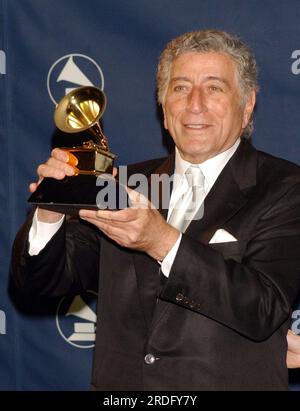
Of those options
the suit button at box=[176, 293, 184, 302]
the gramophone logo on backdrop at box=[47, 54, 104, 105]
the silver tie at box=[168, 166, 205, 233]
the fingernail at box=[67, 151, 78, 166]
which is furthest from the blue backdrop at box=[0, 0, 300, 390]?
the suit button at box=[176, 293, 184, 302]

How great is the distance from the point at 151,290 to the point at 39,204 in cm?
43

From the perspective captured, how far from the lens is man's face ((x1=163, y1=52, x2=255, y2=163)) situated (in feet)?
8.22

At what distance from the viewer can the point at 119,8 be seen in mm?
3381

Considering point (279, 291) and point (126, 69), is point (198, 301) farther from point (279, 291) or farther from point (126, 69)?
point (126, 69)

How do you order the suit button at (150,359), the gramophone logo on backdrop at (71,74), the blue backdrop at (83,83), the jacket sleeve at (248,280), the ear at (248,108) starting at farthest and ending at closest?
the gramophone logo on backdrop at (71,74) < the blue backdrop at (83,83) < the ear at (248,108) < the suit button at (150,359) < the jacket sleeve at (248,280)

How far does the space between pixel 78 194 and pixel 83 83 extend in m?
1.31

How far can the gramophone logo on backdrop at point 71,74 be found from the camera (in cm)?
342

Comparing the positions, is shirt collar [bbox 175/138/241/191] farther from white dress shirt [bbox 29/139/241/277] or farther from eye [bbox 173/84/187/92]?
eye [bbox 173/84/187/92]

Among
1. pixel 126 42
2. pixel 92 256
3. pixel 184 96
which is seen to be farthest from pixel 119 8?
pixel 92 256

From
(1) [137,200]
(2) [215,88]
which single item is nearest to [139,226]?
(1) [137,200]

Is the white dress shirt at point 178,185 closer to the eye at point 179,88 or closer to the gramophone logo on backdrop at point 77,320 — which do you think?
the eye at point 179,88

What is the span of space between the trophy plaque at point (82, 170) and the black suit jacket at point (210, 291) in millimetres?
188

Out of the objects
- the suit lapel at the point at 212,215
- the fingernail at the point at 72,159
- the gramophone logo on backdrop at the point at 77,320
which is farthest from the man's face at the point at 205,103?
the gramophone logo on backdrop at the point at 77,320

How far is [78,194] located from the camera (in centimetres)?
224
